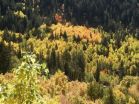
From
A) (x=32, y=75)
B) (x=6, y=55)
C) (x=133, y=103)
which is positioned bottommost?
(x=133, y=103)

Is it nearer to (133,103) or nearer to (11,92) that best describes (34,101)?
(11,92)

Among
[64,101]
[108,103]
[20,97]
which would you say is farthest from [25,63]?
[108,103]

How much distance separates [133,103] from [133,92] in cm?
2160

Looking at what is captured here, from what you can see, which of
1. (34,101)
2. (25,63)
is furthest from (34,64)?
(34,101)

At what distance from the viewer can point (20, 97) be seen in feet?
50.2

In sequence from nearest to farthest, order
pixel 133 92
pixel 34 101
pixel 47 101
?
pixel 34 101
pixel 47 101
pixel 133 92

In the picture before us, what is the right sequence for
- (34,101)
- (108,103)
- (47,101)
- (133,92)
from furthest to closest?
(108,103)
(133,92)
(47,101)
(34,101)

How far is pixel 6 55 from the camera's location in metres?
193

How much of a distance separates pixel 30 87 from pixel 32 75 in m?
0.42

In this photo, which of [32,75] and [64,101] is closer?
[32,75]

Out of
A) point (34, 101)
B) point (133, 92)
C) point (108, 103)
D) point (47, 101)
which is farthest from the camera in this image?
point (108, 103)

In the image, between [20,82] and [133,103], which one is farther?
[133,103]

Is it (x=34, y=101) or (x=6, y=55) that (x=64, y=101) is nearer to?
(x=6, y=55)

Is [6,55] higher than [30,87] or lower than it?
lower
